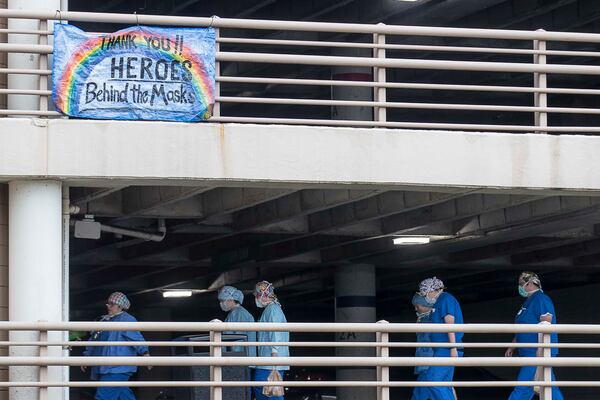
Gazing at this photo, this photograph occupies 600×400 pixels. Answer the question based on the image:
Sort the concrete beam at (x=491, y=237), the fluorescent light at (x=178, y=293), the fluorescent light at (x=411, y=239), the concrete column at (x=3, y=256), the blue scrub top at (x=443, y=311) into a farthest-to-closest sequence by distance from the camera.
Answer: the fluorescent light at (x=178, y=293) → the fluorescent light at (x=411, y=239) → the concrete beam at (x=491, y=237) → the blue scrub top at (x=443, y=311) → the concrete column at (x=3, y=256)

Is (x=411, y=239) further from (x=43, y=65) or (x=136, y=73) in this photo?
(x=43, y=65)

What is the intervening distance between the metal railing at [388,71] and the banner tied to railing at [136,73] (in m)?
0.16

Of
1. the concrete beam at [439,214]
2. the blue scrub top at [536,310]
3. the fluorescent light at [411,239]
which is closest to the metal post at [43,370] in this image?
the blue scrub top at [536,310]

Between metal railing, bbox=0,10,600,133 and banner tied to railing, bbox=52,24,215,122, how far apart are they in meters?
0.16

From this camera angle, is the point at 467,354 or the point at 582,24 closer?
the point at 582,24

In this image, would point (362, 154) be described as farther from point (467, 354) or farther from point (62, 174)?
point (467, 354)

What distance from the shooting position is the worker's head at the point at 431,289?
1495 centimetres

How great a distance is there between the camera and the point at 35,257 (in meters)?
13.2

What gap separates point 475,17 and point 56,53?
1129 cm

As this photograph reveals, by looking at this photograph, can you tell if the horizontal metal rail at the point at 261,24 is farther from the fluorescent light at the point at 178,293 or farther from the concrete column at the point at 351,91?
the fluorescent light at the point at 178,293

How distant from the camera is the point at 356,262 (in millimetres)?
24797

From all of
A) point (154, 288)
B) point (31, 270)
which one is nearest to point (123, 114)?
point (31, 270)

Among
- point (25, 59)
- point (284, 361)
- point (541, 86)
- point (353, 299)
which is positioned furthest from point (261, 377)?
point (353, 299)

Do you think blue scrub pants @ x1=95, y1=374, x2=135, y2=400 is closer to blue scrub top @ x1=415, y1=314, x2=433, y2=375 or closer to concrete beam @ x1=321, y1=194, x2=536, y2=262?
blue scrub top @ x1=415, y1=314, x2=433, y2=375
